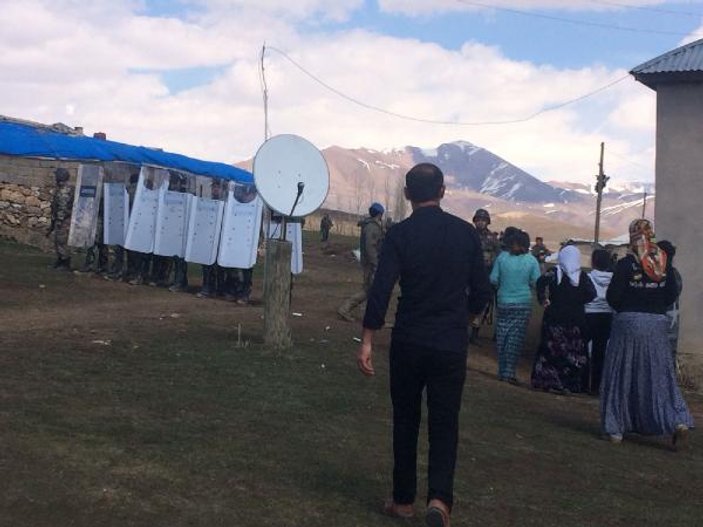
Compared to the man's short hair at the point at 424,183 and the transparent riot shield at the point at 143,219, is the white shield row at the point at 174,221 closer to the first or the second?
the transparent riot shield at the point at 143,219

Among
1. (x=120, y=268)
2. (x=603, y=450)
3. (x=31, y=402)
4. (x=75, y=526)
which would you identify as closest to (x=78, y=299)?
(x=120, y=268)

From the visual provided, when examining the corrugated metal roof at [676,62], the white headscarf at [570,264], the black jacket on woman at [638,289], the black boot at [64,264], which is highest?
the corrugated metal roof at [676,62]

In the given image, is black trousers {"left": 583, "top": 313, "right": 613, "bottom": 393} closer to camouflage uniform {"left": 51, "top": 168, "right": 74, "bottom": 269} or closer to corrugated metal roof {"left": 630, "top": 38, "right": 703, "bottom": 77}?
corrugated metal roof {"left": 630, "top": 38, "right": 703, "bottom": 77}

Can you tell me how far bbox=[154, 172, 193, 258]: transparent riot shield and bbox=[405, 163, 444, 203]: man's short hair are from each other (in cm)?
1210

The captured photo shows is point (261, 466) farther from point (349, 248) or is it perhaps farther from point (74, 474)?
point (349, 248)

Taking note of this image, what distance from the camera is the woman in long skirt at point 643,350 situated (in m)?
8.04

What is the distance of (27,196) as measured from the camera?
23.0m

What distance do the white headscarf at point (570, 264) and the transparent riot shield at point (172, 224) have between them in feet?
27.2

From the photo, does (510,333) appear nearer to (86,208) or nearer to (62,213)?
(62,213)

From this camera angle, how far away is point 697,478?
727cm

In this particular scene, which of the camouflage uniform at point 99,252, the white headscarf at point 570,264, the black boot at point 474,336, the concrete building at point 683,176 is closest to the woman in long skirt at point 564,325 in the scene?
the white headscarf at point 570,264

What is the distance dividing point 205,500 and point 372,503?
0.97 metres

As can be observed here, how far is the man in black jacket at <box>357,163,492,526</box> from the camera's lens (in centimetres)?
507

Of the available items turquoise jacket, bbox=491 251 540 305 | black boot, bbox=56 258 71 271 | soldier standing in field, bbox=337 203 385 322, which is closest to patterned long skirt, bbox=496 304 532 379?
turquoise jacket, bbox=491 251 540 305
